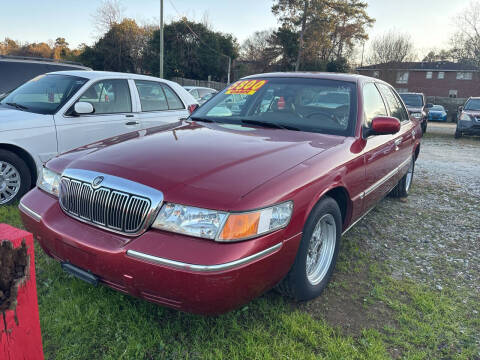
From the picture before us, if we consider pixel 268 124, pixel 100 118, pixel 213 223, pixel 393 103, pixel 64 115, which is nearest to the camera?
pixel 213 223

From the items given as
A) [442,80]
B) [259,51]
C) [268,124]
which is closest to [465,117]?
[268,124]

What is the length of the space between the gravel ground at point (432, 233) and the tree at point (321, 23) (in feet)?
99.5

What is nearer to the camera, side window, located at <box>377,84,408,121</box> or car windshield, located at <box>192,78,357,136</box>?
car windshield, located at <box>192,78,357,136</box>

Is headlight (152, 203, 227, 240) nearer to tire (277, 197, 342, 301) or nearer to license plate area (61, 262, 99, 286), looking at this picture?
license plate area (61, 262, 99, 286)

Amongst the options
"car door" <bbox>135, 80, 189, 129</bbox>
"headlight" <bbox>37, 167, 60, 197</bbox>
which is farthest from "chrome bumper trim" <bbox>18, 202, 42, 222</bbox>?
"car door" <bbox>135, 80, 189, 129</bbox>

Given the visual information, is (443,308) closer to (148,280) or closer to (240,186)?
(240,186)

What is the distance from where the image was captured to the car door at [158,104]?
5371 mm

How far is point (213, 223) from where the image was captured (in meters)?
1.89

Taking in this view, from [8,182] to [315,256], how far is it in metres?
3.54

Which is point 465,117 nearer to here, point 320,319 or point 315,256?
point 315,256

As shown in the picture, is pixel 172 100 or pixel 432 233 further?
pixel 172 100

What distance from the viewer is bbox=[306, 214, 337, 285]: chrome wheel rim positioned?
8.77 ft

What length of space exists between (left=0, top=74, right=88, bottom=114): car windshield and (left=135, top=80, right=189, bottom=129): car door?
2.83 feet

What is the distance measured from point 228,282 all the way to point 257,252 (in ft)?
0.71
